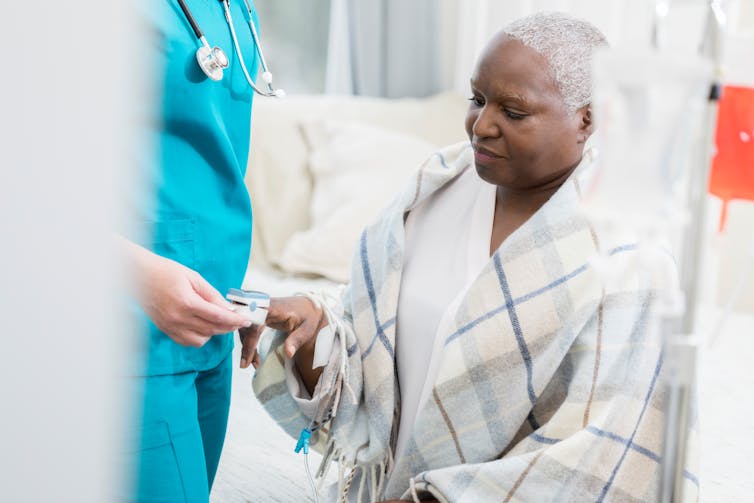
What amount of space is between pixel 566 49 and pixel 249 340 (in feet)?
1.76

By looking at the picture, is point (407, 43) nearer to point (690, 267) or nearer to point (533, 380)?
point (533, 380)

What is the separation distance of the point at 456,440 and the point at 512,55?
1.59 ft

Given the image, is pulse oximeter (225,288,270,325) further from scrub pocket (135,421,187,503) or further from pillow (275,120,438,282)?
pillow (275,120,438,282)

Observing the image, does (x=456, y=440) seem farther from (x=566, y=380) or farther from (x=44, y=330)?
(x=44, y=330)

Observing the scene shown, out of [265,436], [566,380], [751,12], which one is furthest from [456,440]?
[751,12]

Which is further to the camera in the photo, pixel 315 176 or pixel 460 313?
pixel 315 176

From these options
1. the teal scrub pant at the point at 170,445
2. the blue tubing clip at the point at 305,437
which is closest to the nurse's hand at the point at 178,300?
the teal scrub pant at the point at 170,445

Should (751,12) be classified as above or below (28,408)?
above

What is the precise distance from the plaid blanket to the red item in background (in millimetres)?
187

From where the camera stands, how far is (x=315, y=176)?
8.42 ft

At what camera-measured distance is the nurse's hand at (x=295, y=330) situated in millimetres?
1132

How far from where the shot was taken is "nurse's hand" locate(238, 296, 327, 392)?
113 cm

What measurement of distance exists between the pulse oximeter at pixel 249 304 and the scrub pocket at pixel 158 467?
16 centimetres

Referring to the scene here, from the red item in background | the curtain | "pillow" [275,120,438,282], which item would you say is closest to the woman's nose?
the red item in background
